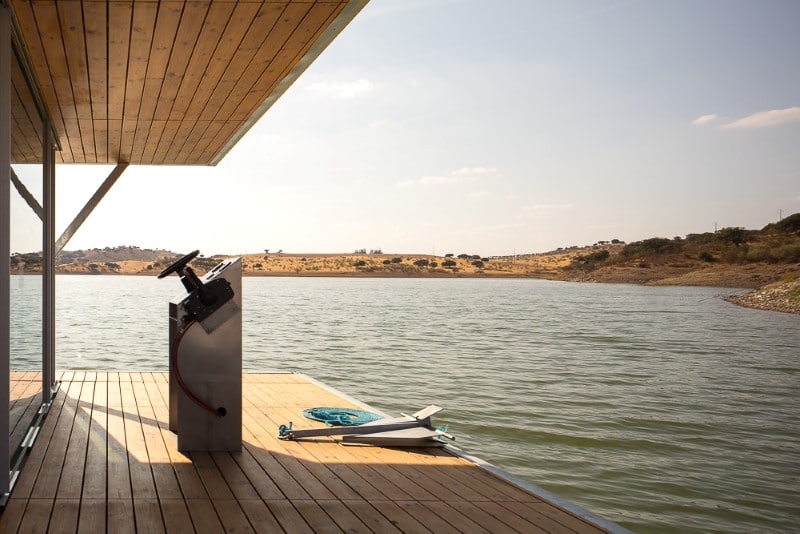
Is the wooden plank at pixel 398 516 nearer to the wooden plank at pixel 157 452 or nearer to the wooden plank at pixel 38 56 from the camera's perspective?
the wooden plank at pixel 157 452

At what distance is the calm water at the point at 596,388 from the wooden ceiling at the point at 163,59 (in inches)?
150

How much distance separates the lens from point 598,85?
33.2 meters

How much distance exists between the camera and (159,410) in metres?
5.66

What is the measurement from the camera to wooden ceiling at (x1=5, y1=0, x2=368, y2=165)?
10.9 feet

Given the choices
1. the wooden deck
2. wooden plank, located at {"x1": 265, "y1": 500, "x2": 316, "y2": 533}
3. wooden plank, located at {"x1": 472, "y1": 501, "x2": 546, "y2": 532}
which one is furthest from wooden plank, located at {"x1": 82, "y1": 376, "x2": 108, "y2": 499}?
wooden plank, located at {"x1": 472, "y1": 501, "x2": 546, "y2": 532}

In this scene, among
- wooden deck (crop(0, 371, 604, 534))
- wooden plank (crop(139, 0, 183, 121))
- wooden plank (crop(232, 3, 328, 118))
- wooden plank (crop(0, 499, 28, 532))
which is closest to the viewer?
wooden plank (crop(0, 499, 28, 532))

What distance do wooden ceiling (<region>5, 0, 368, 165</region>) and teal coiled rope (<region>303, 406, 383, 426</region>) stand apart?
86.6 inches

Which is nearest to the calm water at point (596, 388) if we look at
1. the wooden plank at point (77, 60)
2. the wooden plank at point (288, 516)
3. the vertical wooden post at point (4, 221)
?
the wooden plank at point (288, 516)

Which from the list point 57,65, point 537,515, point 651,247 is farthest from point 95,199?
point 651,247

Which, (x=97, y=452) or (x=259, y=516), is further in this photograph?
(x=97, y=452)

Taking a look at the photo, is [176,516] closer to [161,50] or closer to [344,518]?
[344,518]

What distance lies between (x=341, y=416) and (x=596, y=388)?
748 cm

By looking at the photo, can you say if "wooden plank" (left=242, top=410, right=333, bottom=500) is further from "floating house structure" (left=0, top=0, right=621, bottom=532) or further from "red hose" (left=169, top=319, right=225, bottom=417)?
"red hose" (left=169, top=319, right=225, bottom=417)

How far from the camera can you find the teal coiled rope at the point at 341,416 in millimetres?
5000
